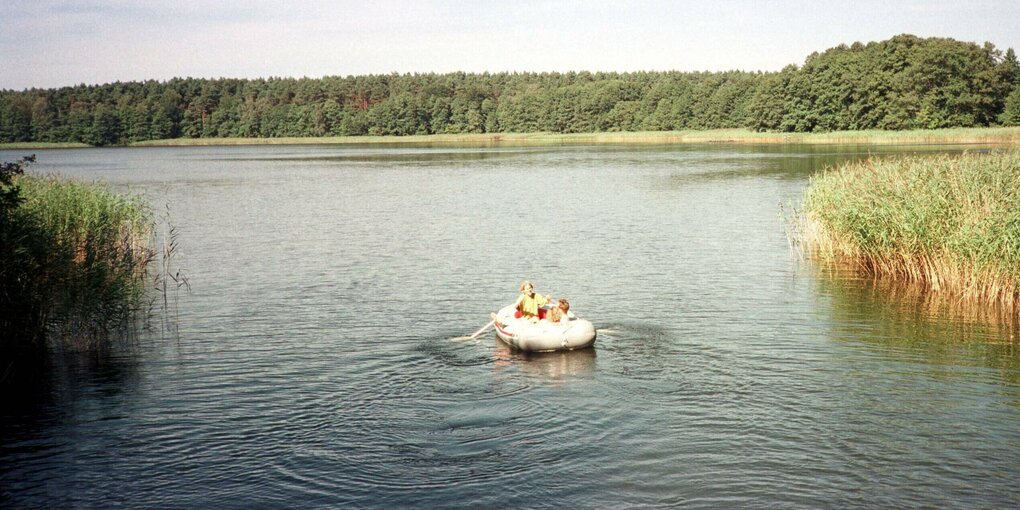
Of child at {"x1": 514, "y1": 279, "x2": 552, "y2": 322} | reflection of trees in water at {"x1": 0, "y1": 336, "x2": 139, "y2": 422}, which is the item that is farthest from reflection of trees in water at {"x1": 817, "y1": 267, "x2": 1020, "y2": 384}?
reflection of trees in water at {"x1": 0, "y1": 336, "x2": 139, "y2": 422}

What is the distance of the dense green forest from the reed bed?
91.2 m

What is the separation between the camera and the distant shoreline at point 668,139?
92.4 metres

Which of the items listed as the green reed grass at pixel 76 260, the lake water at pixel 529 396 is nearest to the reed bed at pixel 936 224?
the lake water at pixel 529 396

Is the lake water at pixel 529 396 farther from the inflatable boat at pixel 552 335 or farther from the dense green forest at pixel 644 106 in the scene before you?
the dense green forest at pixel 644 106

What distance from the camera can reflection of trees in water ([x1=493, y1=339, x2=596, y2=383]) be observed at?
1750cm

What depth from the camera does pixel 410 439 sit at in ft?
46.0

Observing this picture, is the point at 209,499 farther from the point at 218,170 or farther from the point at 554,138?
the point at 554,138

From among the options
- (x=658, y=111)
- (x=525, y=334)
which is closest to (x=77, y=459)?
(x=525, y=334)

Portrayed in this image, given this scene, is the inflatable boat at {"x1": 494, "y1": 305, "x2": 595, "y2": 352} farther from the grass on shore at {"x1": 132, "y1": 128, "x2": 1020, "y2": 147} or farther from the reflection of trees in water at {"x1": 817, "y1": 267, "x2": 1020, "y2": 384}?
the grass on shore at {"x1": 132, "y1": 128, "x2": 1020, "y2": 147}

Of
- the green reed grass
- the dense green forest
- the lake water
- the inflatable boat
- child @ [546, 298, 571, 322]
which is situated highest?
the dense green forest

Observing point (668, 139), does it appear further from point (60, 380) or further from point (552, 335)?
point (60, 380)

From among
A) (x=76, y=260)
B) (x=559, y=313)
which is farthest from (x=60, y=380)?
(x=559, y=313)

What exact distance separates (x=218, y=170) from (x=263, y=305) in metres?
66.3

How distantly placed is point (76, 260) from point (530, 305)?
10.8m
